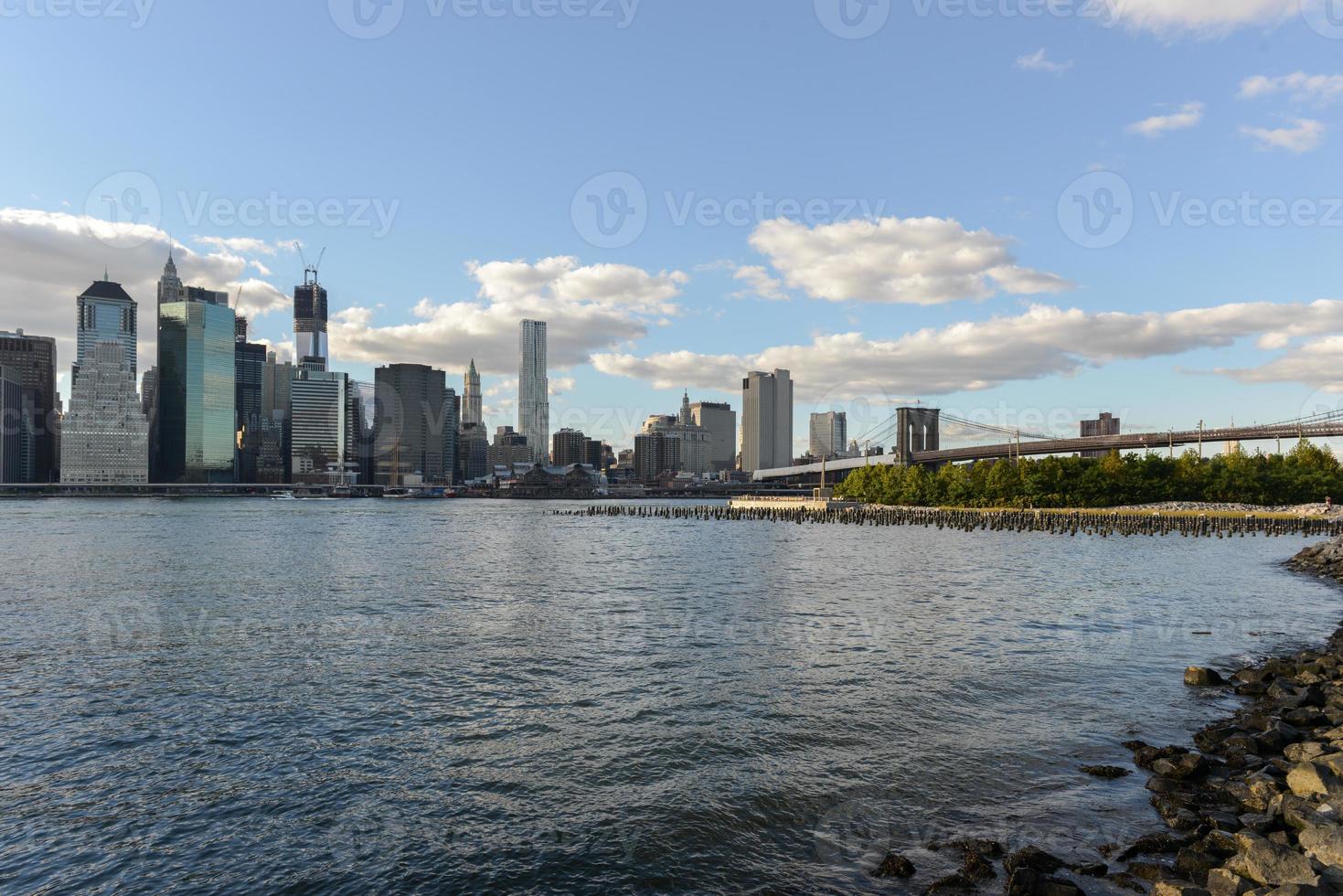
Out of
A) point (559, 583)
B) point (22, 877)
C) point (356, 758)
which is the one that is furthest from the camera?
point (559, 583)

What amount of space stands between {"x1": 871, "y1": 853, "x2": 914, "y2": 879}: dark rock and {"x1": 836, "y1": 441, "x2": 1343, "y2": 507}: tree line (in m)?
113

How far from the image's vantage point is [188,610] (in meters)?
36.7

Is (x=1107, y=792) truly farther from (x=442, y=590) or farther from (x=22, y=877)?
(x=442, y=590)

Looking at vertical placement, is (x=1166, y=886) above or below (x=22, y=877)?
above

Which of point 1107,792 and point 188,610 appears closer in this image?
point 1107,792


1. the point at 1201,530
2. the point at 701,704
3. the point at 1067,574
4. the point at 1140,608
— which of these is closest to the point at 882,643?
the point at 701,704

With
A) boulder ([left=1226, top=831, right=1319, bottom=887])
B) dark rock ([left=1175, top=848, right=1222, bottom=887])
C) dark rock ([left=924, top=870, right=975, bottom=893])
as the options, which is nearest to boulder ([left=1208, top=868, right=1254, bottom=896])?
boulder ([left=1226, top=831, right=1319, bottom=887])

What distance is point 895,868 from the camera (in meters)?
11.8

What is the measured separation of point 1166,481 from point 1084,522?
27.8 metres

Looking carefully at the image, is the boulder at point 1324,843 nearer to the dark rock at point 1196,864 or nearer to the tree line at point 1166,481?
the dark rock at point 1196,864

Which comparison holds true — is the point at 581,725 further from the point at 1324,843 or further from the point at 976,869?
the point at 1324,843

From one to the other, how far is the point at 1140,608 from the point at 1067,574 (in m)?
14.1

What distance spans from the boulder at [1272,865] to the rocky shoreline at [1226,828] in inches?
0.5

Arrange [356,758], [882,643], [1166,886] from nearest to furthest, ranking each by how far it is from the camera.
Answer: [1166,886]
[356,758]
[882,643]
